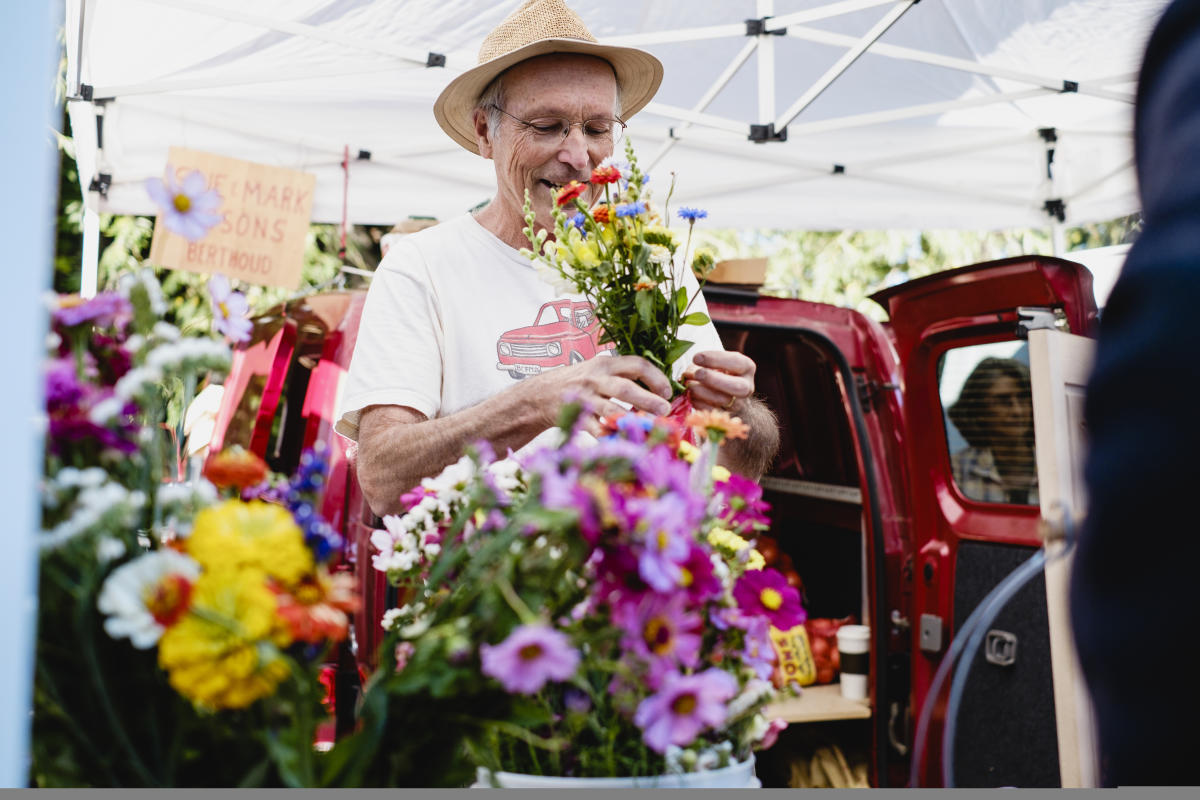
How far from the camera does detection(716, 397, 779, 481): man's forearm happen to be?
6.14ft

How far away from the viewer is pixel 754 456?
6.26ft

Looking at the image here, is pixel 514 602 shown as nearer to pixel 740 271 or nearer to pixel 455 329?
pixel 455 329

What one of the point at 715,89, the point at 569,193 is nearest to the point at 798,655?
the point at 715,89

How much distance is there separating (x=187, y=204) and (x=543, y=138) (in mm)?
1298

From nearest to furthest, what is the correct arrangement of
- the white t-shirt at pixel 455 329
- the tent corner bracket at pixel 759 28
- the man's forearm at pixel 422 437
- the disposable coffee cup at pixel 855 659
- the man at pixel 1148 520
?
the man at pixel 1148 520, the man's forearm at pixel 422 437, the white t-shirt at pixel 455 329, the disposable coffee cup at pixel 855 659, the tent corner bracket at pixel 759 28

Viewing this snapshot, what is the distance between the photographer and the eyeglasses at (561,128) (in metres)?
2.06

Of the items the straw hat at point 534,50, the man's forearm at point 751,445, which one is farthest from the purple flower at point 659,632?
the straw hat at point 534,50

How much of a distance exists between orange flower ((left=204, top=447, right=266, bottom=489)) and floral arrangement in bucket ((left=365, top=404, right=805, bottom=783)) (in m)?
0.15

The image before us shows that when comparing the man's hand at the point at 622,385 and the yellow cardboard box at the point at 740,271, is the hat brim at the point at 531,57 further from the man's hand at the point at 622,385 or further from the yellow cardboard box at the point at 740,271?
the yellow cardboard box at the point at 740,271

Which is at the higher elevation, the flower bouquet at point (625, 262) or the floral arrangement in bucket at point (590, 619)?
the flower bouquet at point (625, 262)

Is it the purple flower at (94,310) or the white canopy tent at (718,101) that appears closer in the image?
the purple flower at (94,310)

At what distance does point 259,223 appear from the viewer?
3613 mm

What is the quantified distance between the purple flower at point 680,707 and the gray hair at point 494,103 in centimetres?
163

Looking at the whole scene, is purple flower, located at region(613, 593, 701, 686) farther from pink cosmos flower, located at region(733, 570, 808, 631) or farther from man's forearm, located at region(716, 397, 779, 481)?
man's forearm, located at region(716, 397, 779, 481)
